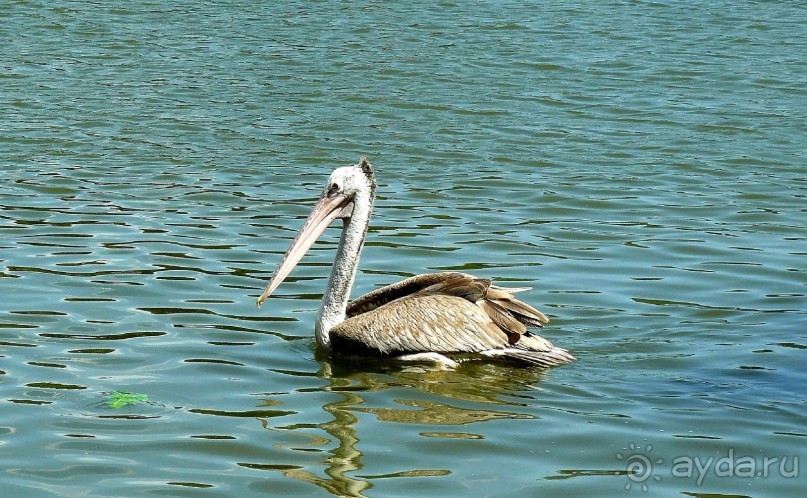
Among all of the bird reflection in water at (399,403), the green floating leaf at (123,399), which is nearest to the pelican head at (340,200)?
the bird reflection in water at (399,403)

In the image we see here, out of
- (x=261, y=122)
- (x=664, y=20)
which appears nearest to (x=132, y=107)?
(x=261, y=122)

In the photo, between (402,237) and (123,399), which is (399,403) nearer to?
(123,399)

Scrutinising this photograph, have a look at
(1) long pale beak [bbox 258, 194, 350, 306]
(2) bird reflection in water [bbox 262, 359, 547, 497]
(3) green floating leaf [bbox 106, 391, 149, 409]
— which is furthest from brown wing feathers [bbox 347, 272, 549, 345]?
(3) green floating leaf [bbox 106, 391, 149, 409]

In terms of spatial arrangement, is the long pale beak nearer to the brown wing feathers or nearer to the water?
the water

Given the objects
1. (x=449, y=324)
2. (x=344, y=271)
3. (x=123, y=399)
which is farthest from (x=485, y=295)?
(x=123, y=399)

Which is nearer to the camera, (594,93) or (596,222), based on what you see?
(596,222)

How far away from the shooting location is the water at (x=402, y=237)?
211 inches

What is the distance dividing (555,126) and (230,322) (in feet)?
17.9

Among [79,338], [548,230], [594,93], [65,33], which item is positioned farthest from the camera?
[65,33]

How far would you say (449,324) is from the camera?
6645 millimetres

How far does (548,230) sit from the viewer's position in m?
9.02

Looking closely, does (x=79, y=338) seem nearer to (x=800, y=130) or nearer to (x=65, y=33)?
(x=800, y=130)

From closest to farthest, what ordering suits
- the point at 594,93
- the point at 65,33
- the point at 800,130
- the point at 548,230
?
the point at 548,230 < the point at 800,130 < the point at 594,93 < the point at 65,33

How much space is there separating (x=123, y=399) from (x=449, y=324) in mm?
1636
